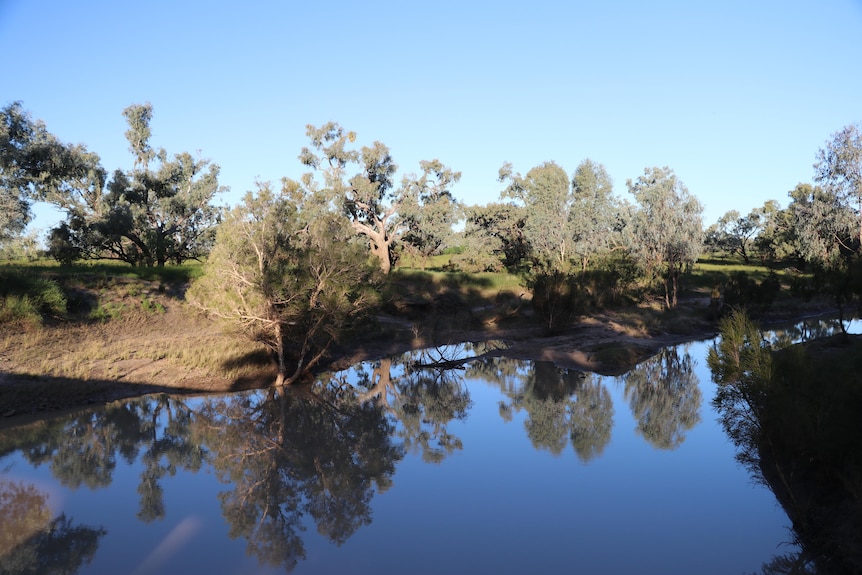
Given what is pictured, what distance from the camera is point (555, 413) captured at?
47.9 feet

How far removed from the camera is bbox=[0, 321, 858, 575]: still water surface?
7.79m

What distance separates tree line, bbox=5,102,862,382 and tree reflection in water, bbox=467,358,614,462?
499 centimetres

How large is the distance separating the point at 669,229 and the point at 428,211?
1778 centimetres

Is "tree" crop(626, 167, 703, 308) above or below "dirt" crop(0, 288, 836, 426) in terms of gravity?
above

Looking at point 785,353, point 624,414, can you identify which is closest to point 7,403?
point 624,414

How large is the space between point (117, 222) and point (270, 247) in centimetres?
1840

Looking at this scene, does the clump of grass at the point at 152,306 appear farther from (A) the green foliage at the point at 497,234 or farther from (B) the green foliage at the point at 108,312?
(A) the green foliage at the point at 497,234

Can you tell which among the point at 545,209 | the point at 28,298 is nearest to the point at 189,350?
the point at 28,298

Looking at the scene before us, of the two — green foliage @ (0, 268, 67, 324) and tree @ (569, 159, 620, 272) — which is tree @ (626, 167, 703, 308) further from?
green foliage @ (0, 268, 67, 324)

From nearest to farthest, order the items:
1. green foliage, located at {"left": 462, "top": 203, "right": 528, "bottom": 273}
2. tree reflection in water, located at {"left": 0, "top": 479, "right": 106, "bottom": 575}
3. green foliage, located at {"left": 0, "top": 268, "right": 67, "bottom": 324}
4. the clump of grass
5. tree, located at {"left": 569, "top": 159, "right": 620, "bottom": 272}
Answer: tree reflection in water, located at {"left": 0, "top": 479, "right": 106, "bottom": 575} → green foliage, located at {"left": 0, "top": 268, "right": 67, "bottom": 324} → the clump of grass → tree, located at {"left": 569, "top": 159, "right": 620, "bottom": 272} → green foliage, located at {"left": 462, "top": 203, "right": 528, "bottom": 273}

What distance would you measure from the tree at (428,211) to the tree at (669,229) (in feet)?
49.6

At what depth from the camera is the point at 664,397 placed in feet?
53.7

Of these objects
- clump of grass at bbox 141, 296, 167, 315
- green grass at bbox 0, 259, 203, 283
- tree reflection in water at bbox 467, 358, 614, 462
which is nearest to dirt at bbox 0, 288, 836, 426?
clump of grass at bbox 141, 296, 167, 315

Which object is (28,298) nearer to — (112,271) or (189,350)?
(189,350)
